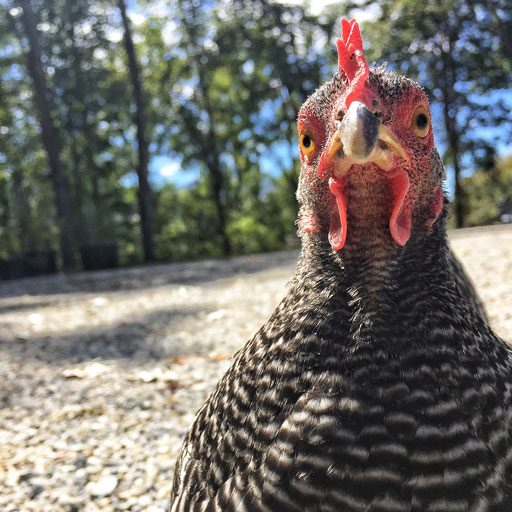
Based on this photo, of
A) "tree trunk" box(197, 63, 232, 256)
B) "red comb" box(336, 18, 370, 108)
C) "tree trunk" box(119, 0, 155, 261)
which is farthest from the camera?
"tree trunk" box(197, 63, 232, 256)

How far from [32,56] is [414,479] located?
46.3 ft

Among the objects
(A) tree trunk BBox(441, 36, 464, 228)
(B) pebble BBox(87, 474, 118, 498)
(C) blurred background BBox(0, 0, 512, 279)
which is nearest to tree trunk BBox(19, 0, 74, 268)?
(C) blurred background BBox(0, 0, 512, 279)

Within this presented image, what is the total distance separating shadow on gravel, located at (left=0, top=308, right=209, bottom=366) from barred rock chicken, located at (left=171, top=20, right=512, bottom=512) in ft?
9.61

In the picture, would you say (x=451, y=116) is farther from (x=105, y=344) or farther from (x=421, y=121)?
(x=421, y=121)

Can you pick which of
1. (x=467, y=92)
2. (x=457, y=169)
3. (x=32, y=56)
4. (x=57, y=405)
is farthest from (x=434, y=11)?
(x=57, y=405)

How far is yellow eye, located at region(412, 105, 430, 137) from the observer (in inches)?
48.5

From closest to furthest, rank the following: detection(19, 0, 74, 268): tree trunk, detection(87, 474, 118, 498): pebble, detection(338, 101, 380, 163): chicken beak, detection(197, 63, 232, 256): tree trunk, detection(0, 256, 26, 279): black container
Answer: detection(338, 101, 380, 163): chicken beak → detection(87, 474, 118, 498): pebble → detection(19, 0, 74, 268): tree trunk → detection(0, 256, 26, 279): black container → detection(197, 63, 232, 256): tree trunk

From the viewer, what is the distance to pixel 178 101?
20328 mm

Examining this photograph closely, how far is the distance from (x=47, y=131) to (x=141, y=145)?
2.58 meters

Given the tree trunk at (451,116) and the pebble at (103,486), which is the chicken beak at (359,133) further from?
the tree trunk at (451,116)

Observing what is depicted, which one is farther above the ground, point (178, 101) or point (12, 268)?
point (178, 101)

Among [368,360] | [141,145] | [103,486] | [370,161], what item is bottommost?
[103,486]

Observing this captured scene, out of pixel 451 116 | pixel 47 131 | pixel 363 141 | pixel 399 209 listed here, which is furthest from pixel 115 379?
pixel 451 116

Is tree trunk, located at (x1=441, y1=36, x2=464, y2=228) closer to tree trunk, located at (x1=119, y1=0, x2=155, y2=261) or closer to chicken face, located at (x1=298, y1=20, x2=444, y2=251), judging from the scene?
tree trunk, located at (x1=119, y1=0, x2=155, y2=261)
